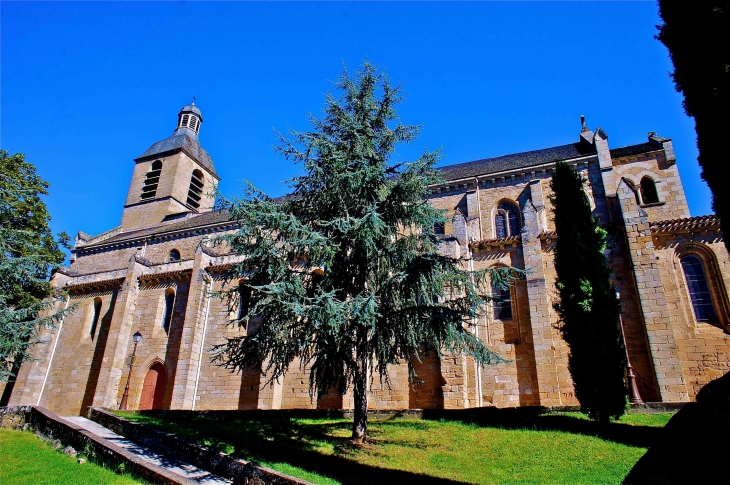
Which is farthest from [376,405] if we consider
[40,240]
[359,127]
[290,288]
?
[40,240]

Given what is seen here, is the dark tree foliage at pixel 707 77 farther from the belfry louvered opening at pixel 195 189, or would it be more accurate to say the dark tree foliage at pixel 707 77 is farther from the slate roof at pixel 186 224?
the belfry louvered opening at pixel 195 189

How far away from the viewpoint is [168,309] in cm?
2569

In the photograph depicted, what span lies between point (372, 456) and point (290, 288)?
432 centimetres

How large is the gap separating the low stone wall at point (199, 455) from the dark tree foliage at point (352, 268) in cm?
218

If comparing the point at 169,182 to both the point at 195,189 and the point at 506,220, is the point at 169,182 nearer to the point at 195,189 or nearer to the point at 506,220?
the point at 195,189

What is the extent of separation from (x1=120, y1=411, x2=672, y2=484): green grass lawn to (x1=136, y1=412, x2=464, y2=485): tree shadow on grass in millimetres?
23

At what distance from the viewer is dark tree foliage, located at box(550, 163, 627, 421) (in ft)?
41.6

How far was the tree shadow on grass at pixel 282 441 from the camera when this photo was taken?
929cm

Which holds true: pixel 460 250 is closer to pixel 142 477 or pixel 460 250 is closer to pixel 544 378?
pixel 544 378

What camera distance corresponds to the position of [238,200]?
41.0ft

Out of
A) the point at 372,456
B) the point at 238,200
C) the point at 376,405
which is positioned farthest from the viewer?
the point at 376,405

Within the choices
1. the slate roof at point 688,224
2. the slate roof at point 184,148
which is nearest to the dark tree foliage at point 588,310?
the slate roof at point 688,224

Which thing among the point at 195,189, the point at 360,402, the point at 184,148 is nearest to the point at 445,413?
the point at 360,402

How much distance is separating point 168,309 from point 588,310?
21.6m
